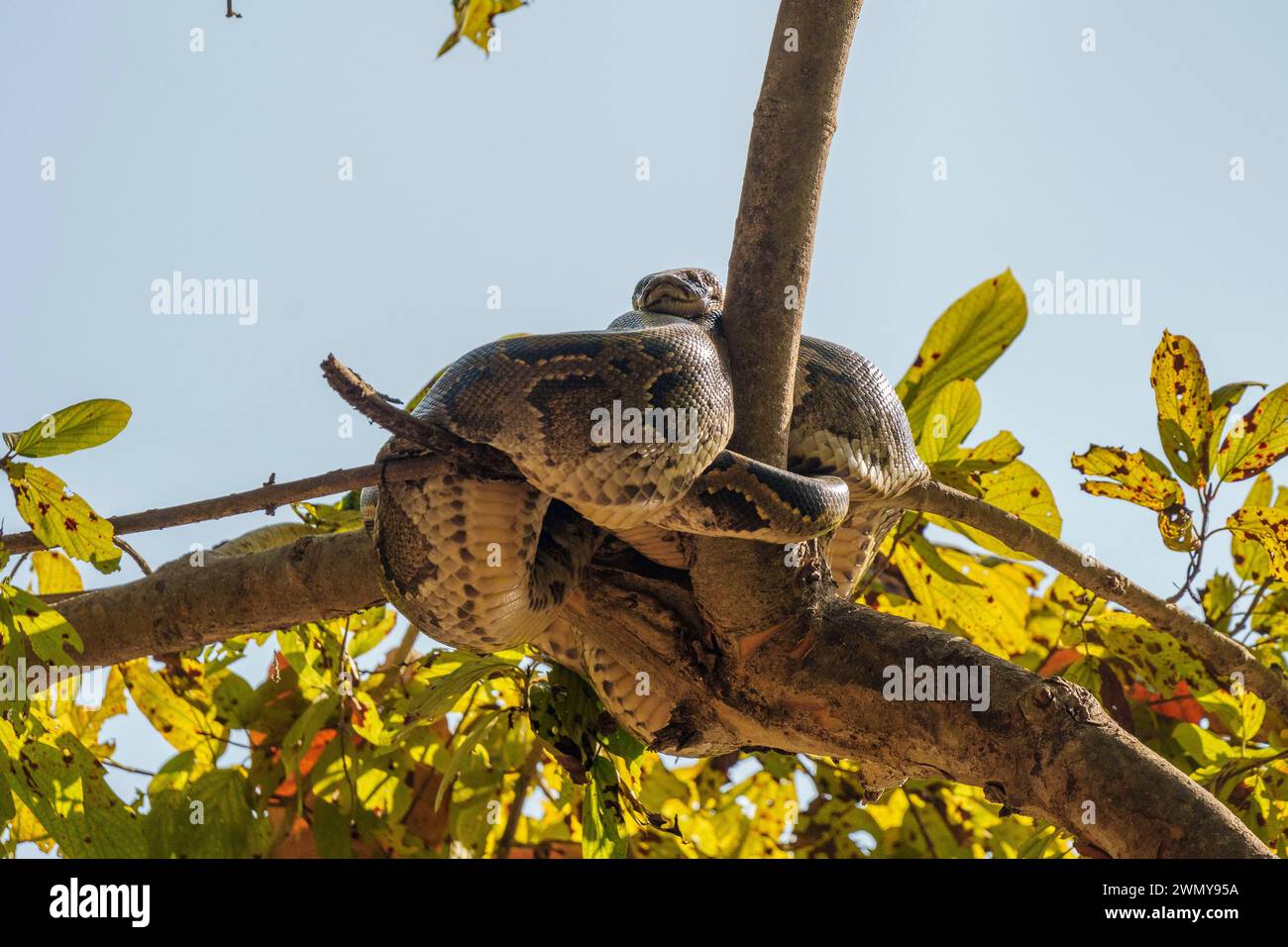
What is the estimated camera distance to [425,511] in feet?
9.53

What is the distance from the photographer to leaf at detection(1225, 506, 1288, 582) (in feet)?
11.5

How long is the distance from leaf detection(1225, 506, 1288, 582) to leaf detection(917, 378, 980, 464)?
0.87m

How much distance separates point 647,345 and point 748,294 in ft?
1.06

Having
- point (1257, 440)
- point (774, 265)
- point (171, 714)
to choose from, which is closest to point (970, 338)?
point (1257, 440)

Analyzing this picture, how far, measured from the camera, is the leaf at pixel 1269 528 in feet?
11.5

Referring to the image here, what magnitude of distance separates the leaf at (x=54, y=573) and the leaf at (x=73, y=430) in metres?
1.68

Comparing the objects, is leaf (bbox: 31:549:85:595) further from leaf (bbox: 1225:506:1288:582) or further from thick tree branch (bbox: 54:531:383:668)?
leaf (bbox: 1225:506:1288:582)

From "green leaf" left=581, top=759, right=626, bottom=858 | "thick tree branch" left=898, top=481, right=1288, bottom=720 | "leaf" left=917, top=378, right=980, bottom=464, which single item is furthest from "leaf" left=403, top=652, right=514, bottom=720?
"leaf" left=917, top=378, right=980, bottom=464

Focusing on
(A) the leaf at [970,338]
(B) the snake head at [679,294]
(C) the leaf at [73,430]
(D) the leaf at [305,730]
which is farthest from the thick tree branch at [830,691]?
(A) the leaf at [970,338]

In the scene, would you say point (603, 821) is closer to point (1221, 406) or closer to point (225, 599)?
point (225, 599)

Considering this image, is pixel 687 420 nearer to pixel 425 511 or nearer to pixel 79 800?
pixel 425 511

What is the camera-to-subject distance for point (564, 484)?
279 centimetres
